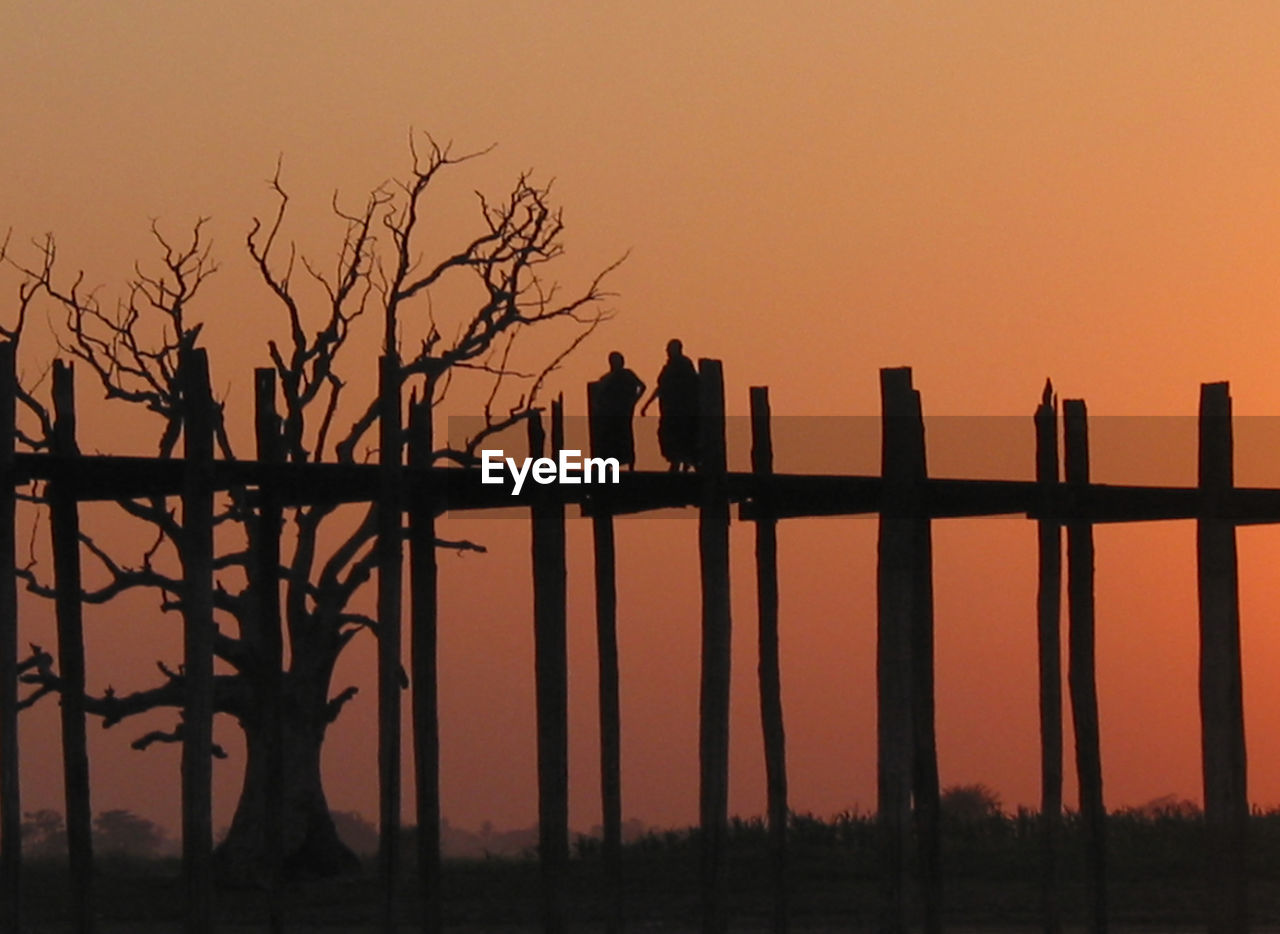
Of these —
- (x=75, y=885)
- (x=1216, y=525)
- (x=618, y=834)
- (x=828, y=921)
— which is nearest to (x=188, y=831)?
(x=75, y=885)

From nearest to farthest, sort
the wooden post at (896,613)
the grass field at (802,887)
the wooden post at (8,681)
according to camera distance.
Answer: the wooden post at (8,681), the wooden post at (896,613), the grass field at (802,887)

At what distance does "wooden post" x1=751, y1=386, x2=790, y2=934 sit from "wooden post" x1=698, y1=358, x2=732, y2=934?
45cm

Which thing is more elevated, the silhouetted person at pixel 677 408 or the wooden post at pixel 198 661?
the silhouetted person at pixel 677 408

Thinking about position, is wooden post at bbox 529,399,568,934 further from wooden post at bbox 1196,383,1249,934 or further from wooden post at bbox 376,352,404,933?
wooden post at bbox 1196,383,1249,934

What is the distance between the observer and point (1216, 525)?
1398 cm

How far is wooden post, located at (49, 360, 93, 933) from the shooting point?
41.2 ft

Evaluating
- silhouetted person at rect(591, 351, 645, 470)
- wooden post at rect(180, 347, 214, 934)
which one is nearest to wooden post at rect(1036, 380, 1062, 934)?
silhouetted person at rect(591, 351, 645, 470)

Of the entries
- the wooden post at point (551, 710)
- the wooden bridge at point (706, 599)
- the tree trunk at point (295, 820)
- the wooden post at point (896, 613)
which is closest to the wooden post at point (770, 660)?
the wooden bridge at point (706, 599)

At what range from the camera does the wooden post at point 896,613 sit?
42.9 ft

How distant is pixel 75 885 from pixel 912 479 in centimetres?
539

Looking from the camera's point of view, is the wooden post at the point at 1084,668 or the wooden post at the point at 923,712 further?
the wooden post at the point at 1084,668

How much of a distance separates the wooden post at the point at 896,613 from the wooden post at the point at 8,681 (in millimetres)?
5014

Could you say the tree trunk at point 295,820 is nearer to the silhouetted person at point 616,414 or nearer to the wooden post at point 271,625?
the silhouetted person at point 616,414

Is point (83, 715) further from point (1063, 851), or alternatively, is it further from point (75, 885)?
point (1063, 851)
